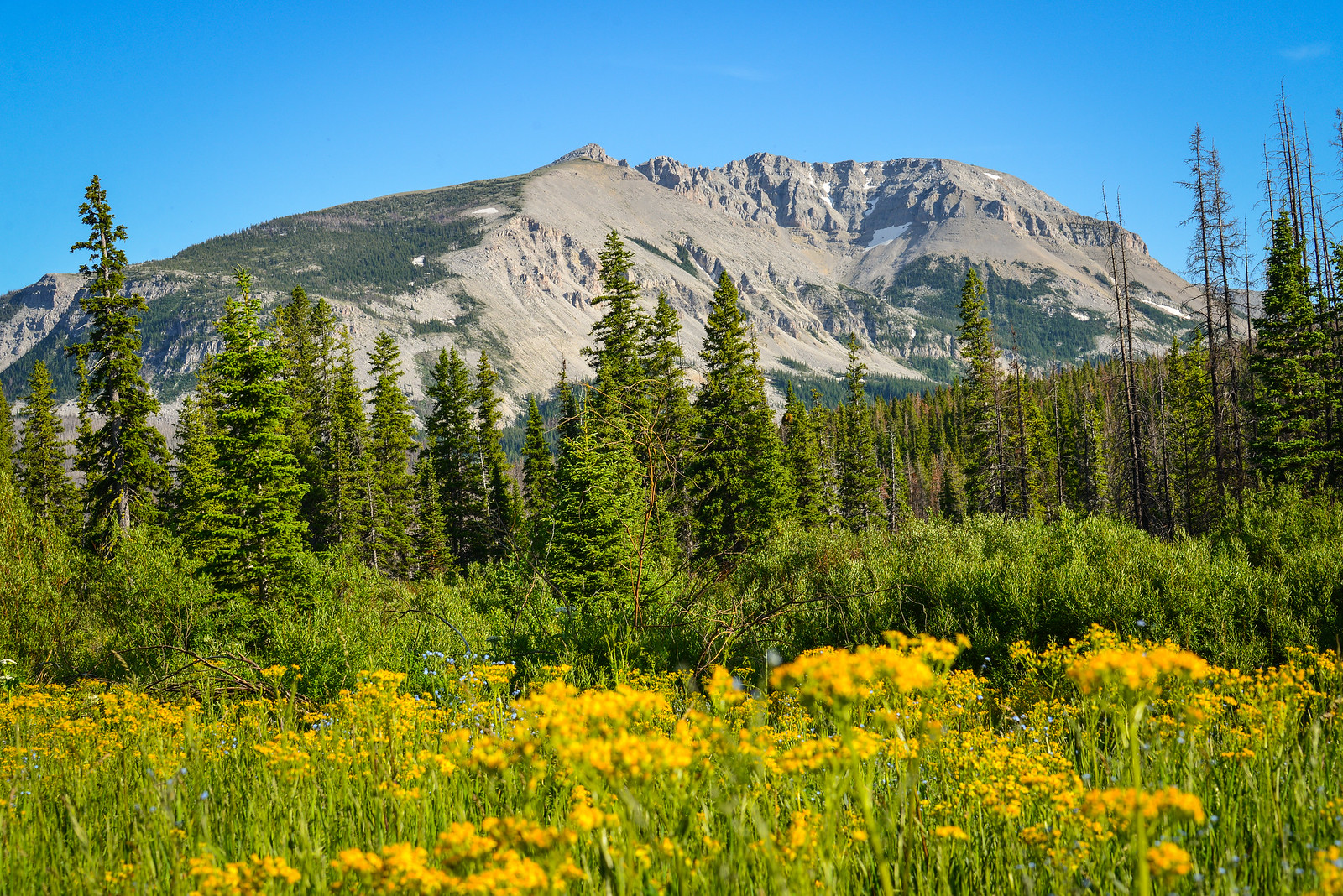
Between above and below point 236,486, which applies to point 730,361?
above

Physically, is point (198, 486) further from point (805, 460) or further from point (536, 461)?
point (805, 460)

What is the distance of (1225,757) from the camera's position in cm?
292

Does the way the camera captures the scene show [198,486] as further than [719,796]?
Yes

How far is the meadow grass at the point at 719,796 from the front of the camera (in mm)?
1596

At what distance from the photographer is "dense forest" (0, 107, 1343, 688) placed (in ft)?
23.1

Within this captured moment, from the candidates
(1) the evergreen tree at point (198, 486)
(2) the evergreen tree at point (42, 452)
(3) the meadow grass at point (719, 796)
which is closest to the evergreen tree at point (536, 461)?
(1) the evergreen tree at point (198, 486)

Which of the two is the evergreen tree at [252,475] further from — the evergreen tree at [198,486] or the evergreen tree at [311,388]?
the evergreen tree at [311,388]

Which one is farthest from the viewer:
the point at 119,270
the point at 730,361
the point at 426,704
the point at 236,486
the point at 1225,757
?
the point at 730,361

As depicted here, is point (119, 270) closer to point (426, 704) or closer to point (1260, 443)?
point (426, 704)

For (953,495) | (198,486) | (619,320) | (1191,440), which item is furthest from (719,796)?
(953,495)

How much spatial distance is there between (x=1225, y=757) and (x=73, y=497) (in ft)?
187

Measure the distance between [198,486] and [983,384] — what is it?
1630 inches

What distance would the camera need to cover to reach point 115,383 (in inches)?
949

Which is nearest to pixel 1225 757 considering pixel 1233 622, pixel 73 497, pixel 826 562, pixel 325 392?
pixel 1233 622
